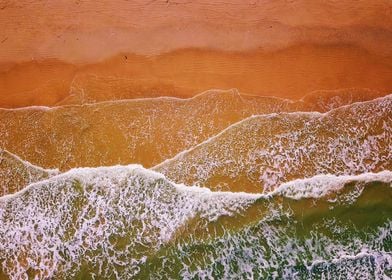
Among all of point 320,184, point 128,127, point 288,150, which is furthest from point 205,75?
point 320,184

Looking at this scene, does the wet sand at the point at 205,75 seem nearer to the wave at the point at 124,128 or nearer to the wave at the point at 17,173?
the wave at the point at 124,128

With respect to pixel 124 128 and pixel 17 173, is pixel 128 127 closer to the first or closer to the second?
A: pixel 124 128

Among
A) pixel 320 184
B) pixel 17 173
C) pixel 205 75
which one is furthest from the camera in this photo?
pixel 205 75

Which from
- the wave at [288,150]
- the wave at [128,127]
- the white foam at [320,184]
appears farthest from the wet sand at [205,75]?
the white foam at [320,184]

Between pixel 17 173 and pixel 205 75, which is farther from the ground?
pixel 205 75

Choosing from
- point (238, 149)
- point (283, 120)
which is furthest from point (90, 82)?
point (283, 120)
